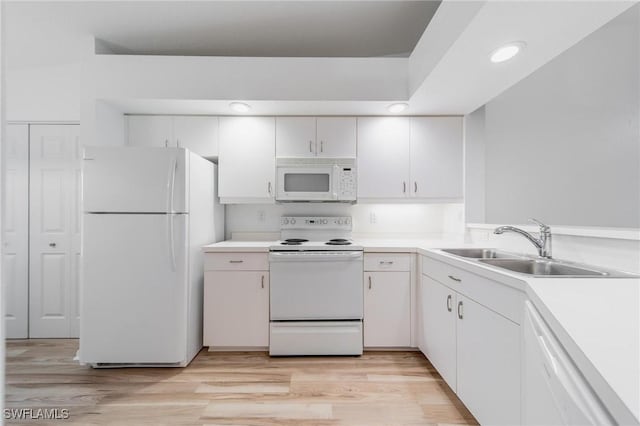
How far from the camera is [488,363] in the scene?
1501 mm

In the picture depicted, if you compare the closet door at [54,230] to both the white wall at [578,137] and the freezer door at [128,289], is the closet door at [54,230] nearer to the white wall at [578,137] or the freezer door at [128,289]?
the freezer door at [128,289]

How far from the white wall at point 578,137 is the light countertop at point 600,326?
0.79 metres

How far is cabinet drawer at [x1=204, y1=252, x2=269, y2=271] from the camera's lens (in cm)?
257

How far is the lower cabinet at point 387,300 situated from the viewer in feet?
8.43

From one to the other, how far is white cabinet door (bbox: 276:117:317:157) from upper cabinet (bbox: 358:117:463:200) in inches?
17.8

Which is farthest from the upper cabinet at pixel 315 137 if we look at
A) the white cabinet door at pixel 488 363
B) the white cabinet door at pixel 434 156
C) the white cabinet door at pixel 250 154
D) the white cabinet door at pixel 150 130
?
the white cabinet door at pixel 488 363

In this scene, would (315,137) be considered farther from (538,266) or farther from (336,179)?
(538,266)

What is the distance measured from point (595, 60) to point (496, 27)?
0.90 m

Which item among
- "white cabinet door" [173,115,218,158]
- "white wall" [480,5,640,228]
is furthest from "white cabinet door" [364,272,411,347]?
"white cabinet door" [173,115,218,158]

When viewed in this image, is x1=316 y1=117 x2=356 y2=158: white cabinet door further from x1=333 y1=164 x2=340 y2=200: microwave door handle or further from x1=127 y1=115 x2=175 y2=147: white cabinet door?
x1=127 y1=115 x2=175 y2=147: white cabinet door

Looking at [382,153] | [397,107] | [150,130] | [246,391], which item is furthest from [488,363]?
[150,130]

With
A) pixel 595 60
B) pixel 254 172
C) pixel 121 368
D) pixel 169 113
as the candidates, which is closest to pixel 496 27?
pixel 595 60

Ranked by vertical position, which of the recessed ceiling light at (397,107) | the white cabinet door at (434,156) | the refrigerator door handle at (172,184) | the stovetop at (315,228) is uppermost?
the recessed ceiling light at (397,107)

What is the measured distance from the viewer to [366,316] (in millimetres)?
2566
